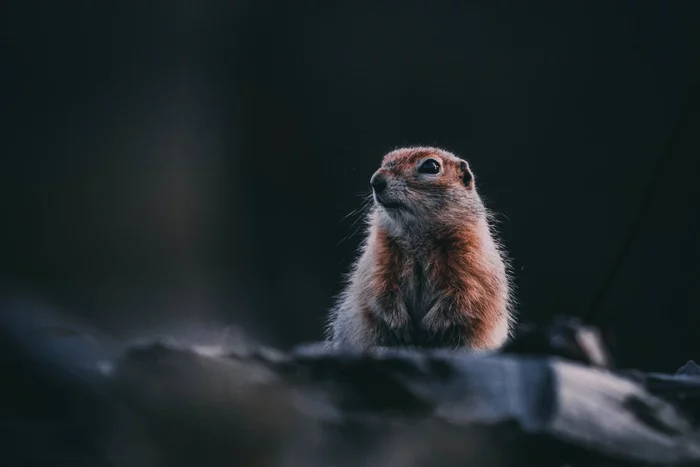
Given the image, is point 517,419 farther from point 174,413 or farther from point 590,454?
point 174,413

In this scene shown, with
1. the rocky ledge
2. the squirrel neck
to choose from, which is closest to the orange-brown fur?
the squirrel neck

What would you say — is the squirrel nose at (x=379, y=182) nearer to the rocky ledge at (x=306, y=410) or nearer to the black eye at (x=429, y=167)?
the black eye at (x=429, y=167)

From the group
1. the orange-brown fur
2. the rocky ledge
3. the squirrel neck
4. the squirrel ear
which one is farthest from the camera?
the squirrel ear

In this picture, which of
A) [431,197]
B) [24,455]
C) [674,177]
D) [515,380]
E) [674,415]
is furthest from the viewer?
[674,177]

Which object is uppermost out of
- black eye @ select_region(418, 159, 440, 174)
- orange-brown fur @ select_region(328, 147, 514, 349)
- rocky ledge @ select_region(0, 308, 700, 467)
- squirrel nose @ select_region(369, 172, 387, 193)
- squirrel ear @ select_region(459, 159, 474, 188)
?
squirrel ear @ select_region(459, 159, 474, 188)

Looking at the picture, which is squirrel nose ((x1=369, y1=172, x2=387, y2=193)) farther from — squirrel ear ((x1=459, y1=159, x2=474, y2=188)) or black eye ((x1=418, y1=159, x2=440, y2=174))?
squirrel ear ((x1=459, y1=159, x2=474, y2=188))

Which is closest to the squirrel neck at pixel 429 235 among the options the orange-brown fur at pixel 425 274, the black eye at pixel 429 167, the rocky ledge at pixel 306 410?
the orange-brown fur at pixel 425 274

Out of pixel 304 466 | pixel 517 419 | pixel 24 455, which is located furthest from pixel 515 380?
pixel 24 455

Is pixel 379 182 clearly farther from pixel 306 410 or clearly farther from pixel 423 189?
pixel 306 410
